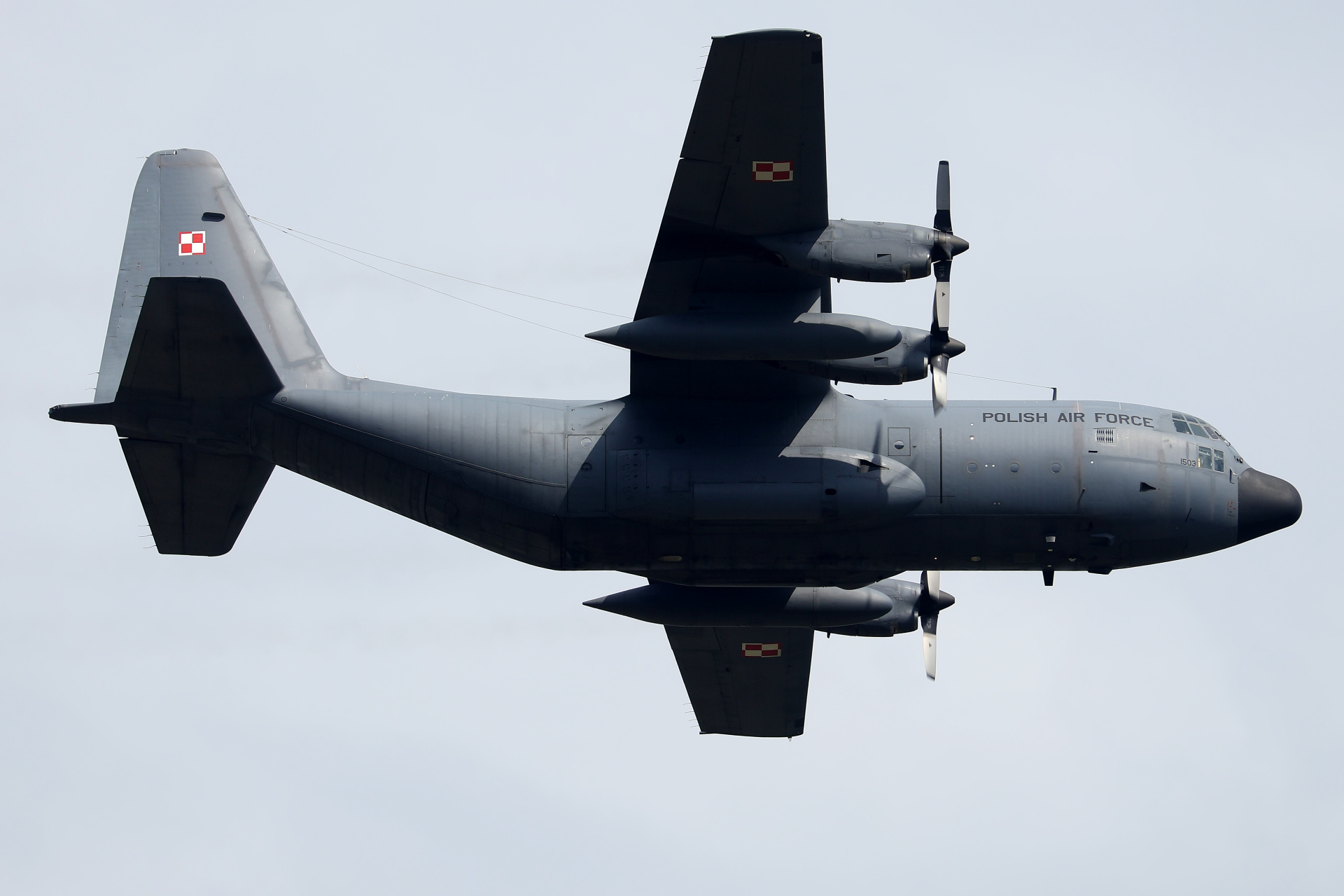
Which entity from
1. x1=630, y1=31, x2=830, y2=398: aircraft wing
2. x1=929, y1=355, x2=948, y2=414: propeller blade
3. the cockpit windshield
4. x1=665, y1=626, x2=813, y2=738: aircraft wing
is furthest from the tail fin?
the cockpit windshield

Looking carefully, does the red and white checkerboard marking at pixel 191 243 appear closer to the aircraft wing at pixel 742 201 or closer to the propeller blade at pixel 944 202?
the aircraft wing at pixel 742 201

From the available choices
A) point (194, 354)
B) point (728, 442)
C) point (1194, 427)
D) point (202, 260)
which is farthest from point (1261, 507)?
point (202, 260)

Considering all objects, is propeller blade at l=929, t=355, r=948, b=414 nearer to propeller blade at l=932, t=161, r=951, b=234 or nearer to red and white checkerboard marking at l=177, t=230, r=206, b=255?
propeller blade at l=932, t=161, r=951, b=234

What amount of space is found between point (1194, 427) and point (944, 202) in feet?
17.1

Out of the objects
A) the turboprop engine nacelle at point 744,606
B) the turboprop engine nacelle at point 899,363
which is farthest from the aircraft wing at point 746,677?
the turboprop engine nacelle at point 899,363

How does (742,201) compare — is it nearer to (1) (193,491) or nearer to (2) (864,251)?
(2) (864,251)

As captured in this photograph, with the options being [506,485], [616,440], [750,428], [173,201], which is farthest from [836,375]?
[173,201]

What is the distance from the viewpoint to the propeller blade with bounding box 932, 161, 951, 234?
24.1 metres

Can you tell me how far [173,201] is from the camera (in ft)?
90.0

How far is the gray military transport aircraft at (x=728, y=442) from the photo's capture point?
23.8m

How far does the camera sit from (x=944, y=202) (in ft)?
79.6

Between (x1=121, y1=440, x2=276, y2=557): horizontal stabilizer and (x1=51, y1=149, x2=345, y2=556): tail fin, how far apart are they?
2 cm

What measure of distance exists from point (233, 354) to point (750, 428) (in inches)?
294

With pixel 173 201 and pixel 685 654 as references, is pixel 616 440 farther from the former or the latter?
pixel 173 201
